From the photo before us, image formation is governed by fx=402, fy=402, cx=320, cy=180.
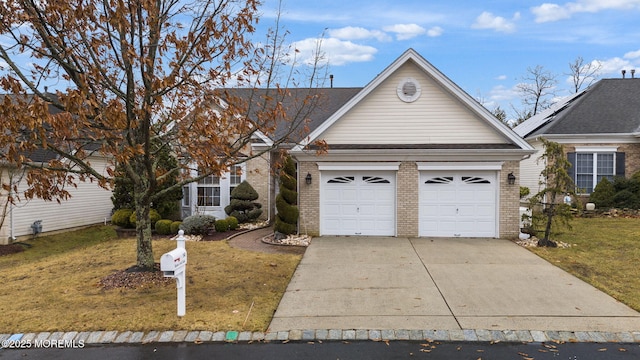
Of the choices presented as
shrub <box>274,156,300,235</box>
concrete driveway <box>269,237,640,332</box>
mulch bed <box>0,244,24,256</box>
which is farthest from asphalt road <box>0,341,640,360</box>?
mulch bed <box>0,244,24,256</box>

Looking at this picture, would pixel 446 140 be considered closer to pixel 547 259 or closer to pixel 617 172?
pixel 547 259

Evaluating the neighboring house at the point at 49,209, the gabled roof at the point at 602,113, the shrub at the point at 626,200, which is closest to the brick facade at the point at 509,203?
the gabled roof at the point at 602,113

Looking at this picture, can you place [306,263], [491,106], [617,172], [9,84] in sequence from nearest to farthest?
[9,84]
[306,263]
[617,172]
[491,106]

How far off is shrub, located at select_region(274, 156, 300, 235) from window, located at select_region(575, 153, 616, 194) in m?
14.6

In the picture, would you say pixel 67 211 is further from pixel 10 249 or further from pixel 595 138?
pixel 595 138

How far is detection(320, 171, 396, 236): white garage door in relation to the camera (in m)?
13.1

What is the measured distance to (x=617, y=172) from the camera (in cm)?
1891

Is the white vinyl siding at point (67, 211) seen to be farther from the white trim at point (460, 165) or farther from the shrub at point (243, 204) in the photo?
the white trim at point (460, 165)

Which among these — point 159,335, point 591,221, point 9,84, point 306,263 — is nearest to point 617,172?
point 591,221

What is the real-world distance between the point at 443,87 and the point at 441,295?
26.5 ft

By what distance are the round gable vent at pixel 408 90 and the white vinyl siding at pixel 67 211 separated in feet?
36.9

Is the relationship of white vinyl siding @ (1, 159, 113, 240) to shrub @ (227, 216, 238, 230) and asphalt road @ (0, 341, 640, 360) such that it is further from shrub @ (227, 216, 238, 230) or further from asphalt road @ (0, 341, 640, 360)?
asphalt road @ (0, 341, 640, 360)

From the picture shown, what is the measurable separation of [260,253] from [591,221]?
45.9 feet

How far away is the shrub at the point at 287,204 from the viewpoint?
12.7 m
